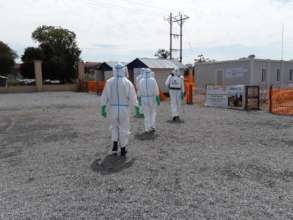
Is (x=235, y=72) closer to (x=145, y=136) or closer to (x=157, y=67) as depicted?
(x=157, y=67)

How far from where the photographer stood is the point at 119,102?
6.63m

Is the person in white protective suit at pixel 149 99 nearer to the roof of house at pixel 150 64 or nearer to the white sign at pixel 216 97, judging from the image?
the white sign at pixel 216 97

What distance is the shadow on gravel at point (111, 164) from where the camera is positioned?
5730 mm

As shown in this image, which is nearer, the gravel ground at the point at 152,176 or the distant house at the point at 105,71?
the gravel ground at the point at 152,176

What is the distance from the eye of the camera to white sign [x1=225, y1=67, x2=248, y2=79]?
25791 mm

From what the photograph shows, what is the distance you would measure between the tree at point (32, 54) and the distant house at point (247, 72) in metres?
26.5

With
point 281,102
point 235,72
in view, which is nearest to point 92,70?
point 235,72

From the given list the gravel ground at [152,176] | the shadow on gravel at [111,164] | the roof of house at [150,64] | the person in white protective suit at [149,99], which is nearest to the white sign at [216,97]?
the gravel ground at [152,176]

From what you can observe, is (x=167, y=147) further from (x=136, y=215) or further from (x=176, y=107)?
(x=176, y=107)

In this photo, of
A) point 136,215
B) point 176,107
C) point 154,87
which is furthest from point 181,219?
point 176,107

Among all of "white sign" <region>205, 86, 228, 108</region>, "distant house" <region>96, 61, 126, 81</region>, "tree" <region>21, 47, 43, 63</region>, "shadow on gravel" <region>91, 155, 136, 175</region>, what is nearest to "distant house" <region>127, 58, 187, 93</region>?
"distant house" <region>96, 61, 126, 81</region>

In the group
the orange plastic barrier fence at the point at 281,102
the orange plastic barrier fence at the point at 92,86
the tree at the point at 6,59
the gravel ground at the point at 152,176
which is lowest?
the gravel ground at the point at 152,176

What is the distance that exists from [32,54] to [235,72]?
106 ft

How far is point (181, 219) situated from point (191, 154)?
3.08 m
